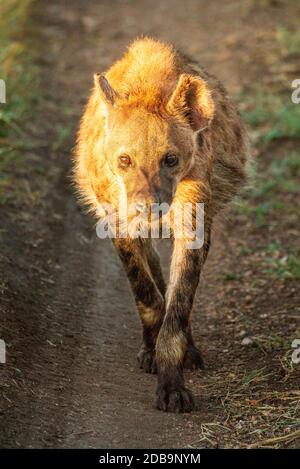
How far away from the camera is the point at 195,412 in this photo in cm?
469

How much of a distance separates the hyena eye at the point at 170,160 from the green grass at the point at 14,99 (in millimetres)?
2432

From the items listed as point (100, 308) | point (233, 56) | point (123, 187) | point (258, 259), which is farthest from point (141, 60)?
point (233, 56)

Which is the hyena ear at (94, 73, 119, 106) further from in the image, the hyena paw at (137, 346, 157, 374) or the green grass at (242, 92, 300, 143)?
the green grass at (242, 92, 300, 143)

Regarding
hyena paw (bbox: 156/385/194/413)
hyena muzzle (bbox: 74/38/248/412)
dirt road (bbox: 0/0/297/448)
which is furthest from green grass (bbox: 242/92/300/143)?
hyena paw (bbox: 156/385/194/413)

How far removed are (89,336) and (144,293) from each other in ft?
1.72

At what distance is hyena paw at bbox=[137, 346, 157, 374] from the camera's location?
5.25 meters

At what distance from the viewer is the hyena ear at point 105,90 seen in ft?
15.9

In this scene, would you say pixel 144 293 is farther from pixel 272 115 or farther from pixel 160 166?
pixel 272 115

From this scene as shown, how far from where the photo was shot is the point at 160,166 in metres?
4.66

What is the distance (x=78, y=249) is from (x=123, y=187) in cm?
212

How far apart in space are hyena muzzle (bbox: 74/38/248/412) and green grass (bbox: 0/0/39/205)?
1.79 m

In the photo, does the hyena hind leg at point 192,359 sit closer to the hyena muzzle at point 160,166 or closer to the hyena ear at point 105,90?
the hyena muzzle at point 160,166

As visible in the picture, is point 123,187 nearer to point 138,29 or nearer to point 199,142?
point 199,142

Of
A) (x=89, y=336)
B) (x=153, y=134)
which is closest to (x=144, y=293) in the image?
(x=89, y=336)
